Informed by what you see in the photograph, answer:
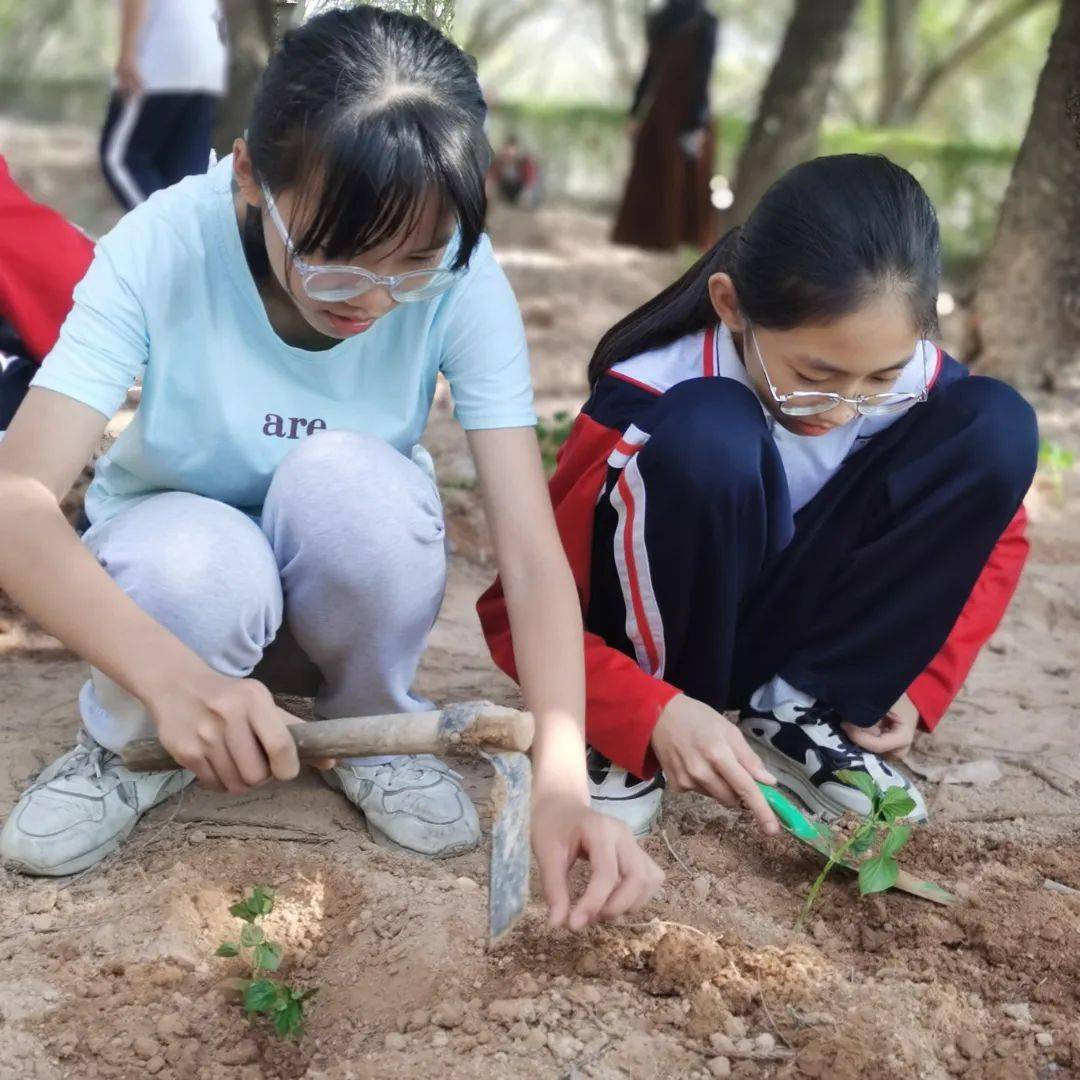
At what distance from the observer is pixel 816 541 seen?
2.25 m

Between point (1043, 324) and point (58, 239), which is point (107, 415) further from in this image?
point (1043, 324)

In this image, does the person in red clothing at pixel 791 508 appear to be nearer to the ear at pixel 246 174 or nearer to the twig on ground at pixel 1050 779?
the twig on ground at pixel 1050 779

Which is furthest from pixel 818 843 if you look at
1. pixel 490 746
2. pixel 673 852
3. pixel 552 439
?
pixel 552 439

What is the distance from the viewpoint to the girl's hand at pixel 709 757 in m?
1.75

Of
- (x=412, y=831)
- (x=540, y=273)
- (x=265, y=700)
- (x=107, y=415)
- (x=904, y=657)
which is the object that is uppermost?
(x=107, y=415)

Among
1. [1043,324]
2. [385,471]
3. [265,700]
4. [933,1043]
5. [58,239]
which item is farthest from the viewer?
[1043,324]

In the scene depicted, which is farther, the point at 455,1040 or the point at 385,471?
the point at 385,471

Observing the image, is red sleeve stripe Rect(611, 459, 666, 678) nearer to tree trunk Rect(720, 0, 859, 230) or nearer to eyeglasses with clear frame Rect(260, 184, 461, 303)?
eyeglasses with clear frame Rect(260, 184, 461, 303)

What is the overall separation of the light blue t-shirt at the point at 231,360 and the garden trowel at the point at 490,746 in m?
0.57

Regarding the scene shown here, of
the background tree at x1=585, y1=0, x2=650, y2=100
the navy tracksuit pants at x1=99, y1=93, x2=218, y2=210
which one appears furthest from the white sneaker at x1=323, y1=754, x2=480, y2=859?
the background tree at x1=585, y1=0, x2=650, y2=100

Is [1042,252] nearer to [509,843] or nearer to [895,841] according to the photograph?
[895,841]

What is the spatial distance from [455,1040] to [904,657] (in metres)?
1.02

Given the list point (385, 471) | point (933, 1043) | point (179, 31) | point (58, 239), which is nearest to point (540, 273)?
point (179, 31)

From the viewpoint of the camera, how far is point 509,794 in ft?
4.89
